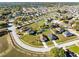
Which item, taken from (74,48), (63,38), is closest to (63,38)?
(63,38)

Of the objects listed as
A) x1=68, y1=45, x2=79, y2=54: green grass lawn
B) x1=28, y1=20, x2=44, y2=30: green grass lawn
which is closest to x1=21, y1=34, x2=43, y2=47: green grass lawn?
x1=28, y1=20, x2=44, y2=30: green grass lawn

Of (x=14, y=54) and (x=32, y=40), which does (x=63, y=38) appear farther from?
(x=14, y=54)

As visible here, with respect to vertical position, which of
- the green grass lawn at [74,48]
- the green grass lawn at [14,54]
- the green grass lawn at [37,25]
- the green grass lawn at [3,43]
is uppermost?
the green grass lawn at [37,25]

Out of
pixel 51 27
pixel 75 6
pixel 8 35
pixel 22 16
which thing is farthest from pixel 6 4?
pixel 75 6

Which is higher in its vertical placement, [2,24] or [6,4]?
[6,4]

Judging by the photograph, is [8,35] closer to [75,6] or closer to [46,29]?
[46,29]

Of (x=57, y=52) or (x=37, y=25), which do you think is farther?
(x=37, y=25)

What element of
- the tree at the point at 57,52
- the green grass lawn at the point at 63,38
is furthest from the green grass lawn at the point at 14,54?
the green grass lawn at the point at 63,38

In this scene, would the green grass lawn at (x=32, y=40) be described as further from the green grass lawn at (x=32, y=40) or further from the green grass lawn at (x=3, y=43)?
the green grass lawn at (x=3, y=43)

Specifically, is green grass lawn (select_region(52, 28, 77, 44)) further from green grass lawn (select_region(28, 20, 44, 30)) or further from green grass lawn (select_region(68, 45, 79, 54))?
green grass lawn (select_region(28, 20, 44, 30))

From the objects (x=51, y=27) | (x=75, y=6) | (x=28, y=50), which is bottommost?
(x=28, y=50)

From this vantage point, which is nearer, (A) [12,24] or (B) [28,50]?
(B) [28,50]
